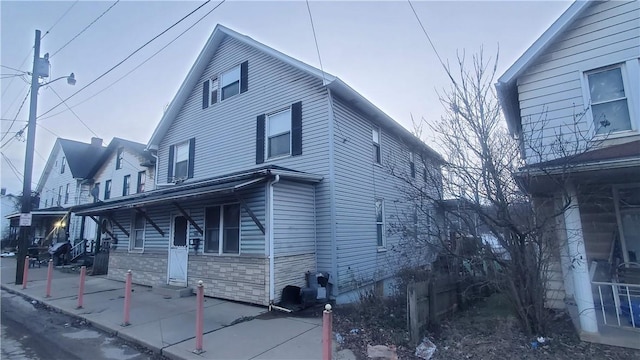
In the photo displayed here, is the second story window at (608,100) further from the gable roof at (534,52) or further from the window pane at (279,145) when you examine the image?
the window pane at (279,145)

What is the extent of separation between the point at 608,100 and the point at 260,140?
947 centimetres

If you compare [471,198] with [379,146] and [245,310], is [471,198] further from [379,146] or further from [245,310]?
[379,146]

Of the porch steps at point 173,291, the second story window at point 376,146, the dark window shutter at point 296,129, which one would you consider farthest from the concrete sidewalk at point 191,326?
the second story window at point 376,146

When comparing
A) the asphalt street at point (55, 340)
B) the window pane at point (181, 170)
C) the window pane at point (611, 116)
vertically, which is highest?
the window pane at point (181, 170)

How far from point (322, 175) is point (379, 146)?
13.2ft

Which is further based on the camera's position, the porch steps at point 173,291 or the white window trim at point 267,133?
the white window trim at point 267,133

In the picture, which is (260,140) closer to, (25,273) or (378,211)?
(378,211)

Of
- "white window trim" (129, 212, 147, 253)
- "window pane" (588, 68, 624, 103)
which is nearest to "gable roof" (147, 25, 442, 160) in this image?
"window pane" (588, 68, 624, 103)

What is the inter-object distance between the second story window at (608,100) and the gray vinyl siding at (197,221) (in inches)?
308

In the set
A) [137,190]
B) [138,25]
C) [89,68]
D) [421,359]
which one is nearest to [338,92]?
[138,25]

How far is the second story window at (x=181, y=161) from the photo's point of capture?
45.6 ft

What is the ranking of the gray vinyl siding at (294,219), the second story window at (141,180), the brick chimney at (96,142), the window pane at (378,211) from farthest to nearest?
the brick chimney at (96,142)
the second story window at (141,180)
the window pane at (378,211)
the gray vinyl siding at (294,219)

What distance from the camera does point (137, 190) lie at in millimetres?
20625

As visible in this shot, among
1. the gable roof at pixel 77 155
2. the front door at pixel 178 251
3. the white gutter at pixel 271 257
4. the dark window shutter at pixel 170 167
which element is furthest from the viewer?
the gable roof at pixel 77 155
